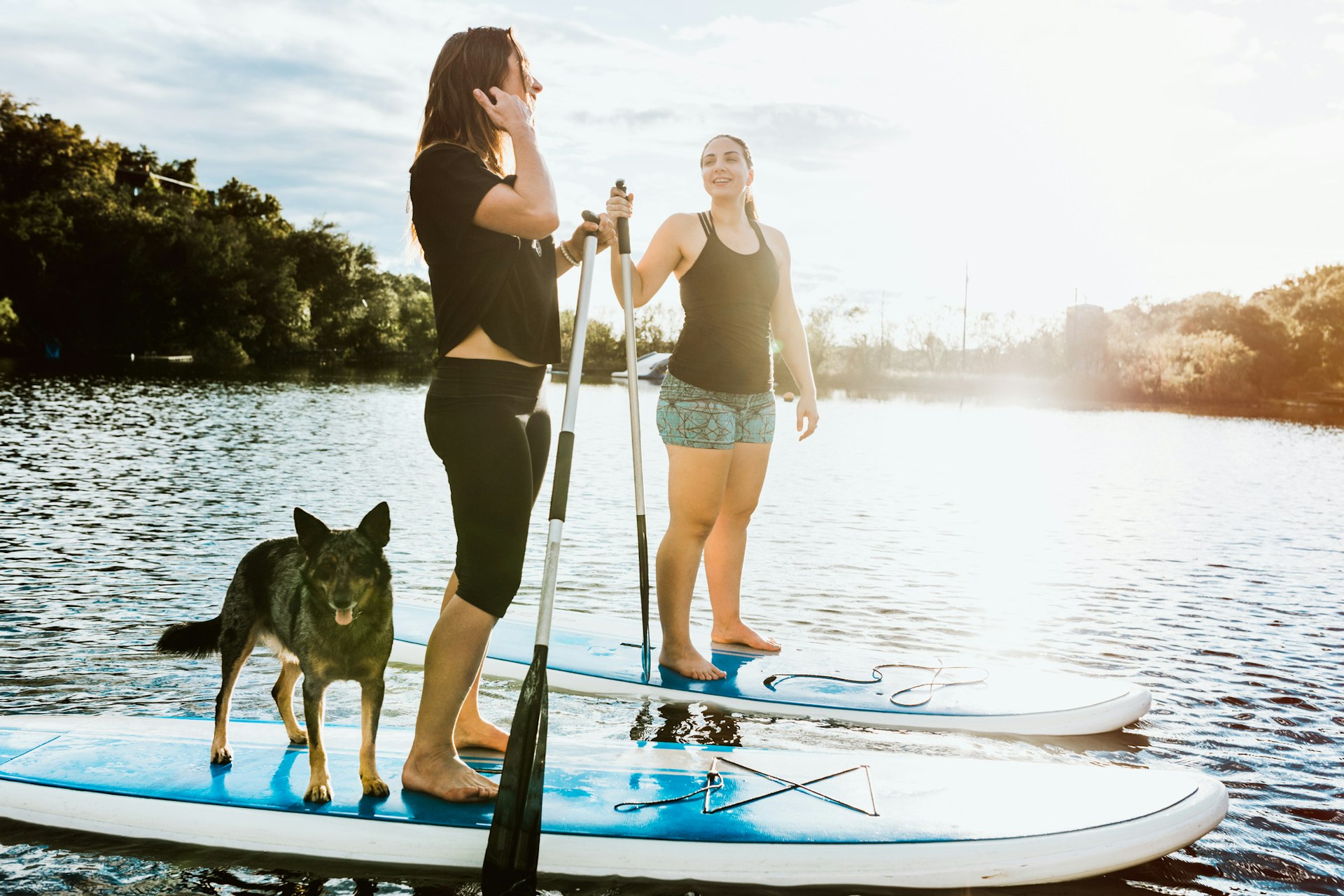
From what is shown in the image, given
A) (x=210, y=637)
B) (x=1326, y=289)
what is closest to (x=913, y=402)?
(x=1326, y=289)

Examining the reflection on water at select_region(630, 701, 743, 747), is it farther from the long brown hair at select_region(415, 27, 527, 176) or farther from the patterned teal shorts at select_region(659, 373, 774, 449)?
the long brown hair at select_region(415, 27, 527, 176)

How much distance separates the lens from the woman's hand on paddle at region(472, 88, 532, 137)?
314 centimetres

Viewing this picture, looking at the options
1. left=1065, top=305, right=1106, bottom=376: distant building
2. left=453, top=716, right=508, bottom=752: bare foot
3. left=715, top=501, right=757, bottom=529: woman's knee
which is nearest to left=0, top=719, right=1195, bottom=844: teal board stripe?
left=453, top=716, right=508, bottom=752: bare foot

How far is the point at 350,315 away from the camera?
256ft

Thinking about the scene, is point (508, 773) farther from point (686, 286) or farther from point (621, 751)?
point (686, 286)

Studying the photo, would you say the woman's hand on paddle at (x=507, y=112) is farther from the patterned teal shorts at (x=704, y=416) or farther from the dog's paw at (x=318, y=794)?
the dog's paw at (x=318, y=794)

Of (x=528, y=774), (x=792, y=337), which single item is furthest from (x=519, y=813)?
(x=792, y=337)

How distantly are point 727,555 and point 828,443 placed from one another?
21.3m

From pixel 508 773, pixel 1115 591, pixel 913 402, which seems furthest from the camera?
pixel 913 402

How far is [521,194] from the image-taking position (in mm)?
3078

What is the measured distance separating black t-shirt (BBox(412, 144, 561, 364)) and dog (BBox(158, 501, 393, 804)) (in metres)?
0.67

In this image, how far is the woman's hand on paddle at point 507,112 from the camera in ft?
10.3

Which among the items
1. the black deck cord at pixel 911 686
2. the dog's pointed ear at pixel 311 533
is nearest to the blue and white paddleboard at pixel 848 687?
the black deck cord at pixel 911 686

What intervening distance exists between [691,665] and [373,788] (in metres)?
2.13
